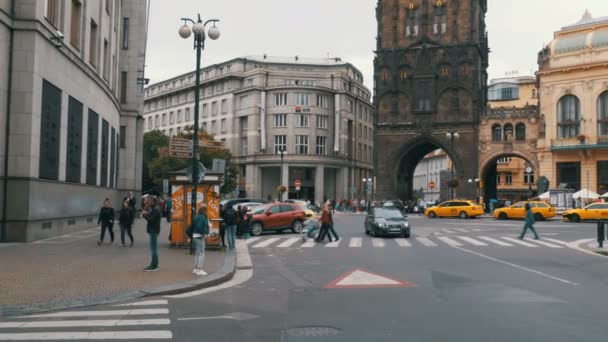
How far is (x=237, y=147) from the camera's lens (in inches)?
3278

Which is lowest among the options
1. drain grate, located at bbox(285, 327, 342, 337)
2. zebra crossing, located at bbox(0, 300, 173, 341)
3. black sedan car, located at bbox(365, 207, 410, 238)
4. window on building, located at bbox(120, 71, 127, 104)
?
zebra crossing, located at bbox(0, 300, 173, 341)

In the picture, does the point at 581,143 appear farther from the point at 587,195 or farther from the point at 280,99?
the point at 280,99

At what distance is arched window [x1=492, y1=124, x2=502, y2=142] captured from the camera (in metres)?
63.8

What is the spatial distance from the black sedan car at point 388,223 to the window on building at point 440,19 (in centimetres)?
4450

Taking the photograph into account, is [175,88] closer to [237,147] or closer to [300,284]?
[237,147]

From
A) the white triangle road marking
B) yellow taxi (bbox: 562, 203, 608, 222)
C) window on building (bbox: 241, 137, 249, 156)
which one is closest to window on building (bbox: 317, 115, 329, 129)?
window on building (bbox: 241, 137, 249, 156)

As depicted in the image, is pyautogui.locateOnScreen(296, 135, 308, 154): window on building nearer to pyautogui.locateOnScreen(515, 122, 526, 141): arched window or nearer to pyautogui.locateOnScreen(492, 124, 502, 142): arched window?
pyautogui.locateOnScreen(492, 124, 502, 142): arched window

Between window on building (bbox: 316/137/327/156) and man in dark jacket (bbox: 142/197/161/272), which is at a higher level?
window on building (bbox: 316/137/327/156)

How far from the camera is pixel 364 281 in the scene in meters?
12.8

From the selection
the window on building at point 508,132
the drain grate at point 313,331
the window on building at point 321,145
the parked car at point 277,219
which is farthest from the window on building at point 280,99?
the drain grate at point 313,331

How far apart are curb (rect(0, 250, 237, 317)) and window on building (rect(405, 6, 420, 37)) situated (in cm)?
5815

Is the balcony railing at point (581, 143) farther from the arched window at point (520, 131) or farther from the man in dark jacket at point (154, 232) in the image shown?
the man in dark jacket at point (154, 232)

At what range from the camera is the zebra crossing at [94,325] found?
7.82 m

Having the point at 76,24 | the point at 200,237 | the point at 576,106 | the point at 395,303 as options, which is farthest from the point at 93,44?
the point at 576,106
